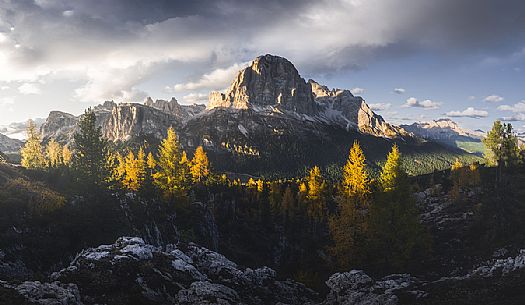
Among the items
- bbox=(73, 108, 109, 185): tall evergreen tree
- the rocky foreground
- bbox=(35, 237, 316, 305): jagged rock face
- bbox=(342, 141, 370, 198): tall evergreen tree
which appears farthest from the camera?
bbox=(73, 108, 109, 185): tall evergreen tree

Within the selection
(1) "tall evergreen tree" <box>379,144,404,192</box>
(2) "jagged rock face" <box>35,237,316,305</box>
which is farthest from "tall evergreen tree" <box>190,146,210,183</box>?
(1) "tall evergreen tree" <box>379,144,404,192</box>

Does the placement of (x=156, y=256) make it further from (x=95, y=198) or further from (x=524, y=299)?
(x=524, y=299)

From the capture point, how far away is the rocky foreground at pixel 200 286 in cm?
1574

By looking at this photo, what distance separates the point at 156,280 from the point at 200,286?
267 centimetres

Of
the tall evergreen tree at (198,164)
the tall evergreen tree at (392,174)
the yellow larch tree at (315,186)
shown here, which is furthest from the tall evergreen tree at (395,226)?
the tall evergreen tree at (198,164)

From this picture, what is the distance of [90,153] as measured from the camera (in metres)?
44.2

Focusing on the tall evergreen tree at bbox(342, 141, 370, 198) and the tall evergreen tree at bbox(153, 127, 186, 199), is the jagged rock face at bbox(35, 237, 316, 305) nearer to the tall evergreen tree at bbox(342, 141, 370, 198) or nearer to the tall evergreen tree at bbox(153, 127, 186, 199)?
the tall evergreen tree at bbox(342, 141, 370, 198)

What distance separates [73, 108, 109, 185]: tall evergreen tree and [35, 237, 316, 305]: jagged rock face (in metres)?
21.4

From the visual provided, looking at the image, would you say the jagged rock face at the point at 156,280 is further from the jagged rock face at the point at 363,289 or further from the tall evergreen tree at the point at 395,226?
the tall evergreen tree at the point at 395,226

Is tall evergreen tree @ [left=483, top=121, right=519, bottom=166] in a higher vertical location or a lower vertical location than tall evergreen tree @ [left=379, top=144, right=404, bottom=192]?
higher

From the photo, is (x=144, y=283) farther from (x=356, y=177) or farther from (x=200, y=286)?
(x=356, y=177)

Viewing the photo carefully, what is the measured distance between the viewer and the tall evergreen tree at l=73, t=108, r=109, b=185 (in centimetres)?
4288

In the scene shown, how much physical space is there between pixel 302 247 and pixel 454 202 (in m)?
29.9

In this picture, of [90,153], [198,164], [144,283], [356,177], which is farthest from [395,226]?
[198,164]
